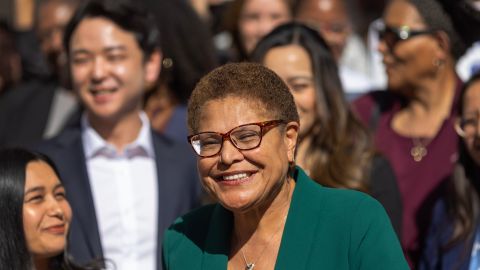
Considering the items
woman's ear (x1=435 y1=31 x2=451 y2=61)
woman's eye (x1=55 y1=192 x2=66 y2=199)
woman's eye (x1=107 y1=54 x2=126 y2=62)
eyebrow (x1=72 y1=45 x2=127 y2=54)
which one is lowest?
woman's eye (x1=55 y1=192 x2=66 y2=199)

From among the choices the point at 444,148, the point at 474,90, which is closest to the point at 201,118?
the point at 474,90

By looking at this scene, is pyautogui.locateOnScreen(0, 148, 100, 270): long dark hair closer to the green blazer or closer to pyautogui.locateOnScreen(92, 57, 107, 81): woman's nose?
the green blazer

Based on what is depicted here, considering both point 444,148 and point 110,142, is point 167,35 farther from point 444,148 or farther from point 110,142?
point 444,148

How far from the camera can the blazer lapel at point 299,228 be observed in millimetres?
3420

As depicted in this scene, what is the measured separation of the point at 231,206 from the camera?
3.44 meters

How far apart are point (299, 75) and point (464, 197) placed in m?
0.94

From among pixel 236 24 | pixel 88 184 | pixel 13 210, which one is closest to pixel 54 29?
pixel 236 24

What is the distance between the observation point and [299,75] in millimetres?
5004

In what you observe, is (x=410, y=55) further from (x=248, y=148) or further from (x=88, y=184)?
(x=248, y=148)

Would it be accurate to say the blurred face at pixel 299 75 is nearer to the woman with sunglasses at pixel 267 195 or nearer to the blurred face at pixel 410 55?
the blurred face at pixel 410 55

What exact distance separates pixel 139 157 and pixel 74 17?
79cm

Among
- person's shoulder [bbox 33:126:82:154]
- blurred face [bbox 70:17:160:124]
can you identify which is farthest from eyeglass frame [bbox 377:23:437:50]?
person's shoulder [bbox 33:126:82:154]

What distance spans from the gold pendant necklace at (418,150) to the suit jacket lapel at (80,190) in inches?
64.7

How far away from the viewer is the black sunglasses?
560 centimetres
